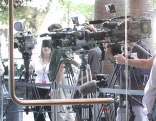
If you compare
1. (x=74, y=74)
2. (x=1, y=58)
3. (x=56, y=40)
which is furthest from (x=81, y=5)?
(x=1, y=58)

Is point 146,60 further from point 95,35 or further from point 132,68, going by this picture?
point 95,35

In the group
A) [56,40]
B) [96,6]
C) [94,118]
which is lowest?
[94,118]

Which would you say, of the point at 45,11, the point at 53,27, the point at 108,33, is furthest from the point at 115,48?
the point at 45,11

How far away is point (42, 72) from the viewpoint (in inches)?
119

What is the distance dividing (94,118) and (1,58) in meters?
0.78

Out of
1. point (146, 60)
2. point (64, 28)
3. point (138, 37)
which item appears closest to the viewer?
point (146, 60)

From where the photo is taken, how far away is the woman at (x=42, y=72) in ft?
9.45

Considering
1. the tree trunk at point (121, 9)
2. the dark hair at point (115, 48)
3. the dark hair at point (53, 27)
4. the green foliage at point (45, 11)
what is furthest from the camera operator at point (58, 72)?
the dark hair at point (115, 48)

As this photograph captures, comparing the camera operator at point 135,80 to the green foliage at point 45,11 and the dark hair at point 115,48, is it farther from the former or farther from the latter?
the green foliage at point 45,11

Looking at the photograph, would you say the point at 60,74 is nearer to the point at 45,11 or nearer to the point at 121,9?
the point at 45,11

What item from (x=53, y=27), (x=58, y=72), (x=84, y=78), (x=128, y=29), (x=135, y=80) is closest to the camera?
(x=128, y=29)

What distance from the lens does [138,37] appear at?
245 centimetres

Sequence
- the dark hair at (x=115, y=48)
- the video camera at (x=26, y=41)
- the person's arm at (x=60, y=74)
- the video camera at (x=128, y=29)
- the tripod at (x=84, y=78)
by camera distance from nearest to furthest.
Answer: the video camera at (x=128, y=29) < the dark hair at (x=115, y=48) < the tripod at (x=84, y=78) < the video camera at (x=26, y=41) < the person's arm at (x=60, y=74)

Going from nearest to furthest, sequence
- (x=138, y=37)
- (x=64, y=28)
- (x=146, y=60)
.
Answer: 1. (x=146, y=60)
2. (x=138, y=37)
3. (x=64, y=28)
